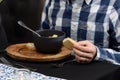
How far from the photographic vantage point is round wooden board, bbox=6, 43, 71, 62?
1117 millimetres

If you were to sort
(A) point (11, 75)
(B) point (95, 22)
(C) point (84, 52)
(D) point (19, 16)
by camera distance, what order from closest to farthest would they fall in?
(A) point (11, 75) → (C) point (84, 52) → (B) point (95, 22) → (D) point (19, 16)

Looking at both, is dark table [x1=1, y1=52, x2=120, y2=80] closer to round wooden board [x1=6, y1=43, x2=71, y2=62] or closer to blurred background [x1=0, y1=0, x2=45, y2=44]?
round wooden board [x1=6, y1=43, x2=71, y2=62]

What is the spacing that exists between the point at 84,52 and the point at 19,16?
3.69ft

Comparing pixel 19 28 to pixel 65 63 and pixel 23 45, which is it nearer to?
pixel 23 45

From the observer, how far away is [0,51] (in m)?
1.23

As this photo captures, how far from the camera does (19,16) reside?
7.20ft

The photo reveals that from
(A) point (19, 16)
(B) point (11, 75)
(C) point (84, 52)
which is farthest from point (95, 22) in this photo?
(A) point (19, 16)

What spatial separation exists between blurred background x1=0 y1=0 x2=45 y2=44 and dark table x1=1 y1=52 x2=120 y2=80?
105 cm

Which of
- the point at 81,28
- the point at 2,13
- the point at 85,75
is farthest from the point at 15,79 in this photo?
the point at 2,13

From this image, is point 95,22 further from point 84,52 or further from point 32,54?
point 32,54

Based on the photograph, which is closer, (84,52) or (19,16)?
(84,52)

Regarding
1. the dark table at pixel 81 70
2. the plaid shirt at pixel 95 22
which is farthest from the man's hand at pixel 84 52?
the plaid shirt at pixel 95 22

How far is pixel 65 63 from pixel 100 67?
5.1 inches

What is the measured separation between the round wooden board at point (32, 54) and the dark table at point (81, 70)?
0.7 inches
